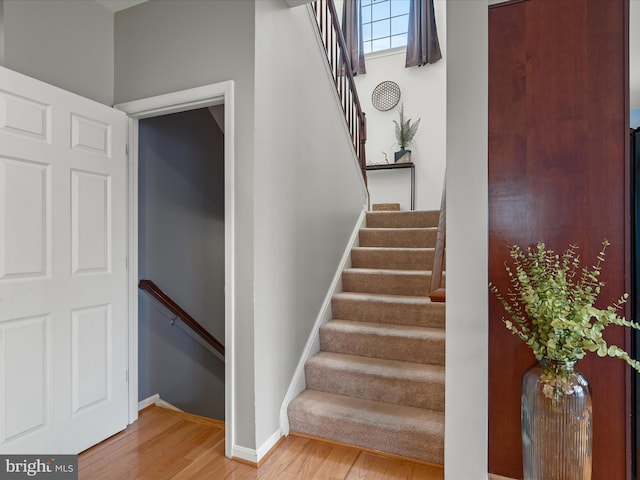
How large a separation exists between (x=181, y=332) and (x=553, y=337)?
273 centimetres

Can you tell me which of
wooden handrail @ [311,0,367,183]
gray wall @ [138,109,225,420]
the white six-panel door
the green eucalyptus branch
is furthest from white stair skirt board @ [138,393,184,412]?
wooden handrail @ [311,0,367,183]

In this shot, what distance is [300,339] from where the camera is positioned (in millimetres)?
2494

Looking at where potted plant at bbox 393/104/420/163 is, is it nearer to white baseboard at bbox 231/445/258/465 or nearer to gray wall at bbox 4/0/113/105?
gray wall at bbox 4/0/113/105

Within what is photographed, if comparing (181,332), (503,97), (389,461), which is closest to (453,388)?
(389,461)

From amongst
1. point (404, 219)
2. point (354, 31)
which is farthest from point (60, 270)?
point (354, 31)

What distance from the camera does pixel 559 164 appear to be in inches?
61.5

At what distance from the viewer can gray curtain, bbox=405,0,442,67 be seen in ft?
15.3

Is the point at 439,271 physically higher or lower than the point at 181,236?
lower

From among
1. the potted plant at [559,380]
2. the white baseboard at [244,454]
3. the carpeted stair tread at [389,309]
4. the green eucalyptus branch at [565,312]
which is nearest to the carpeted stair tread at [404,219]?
the carpeted stair tread at [389,309]

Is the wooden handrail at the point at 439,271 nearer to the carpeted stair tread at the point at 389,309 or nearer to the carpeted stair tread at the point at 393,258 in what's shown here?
the carpeted stair tread at the point at 389,309

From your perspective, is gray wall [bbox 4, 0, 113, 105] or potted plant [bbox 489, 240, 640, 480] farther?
gray wall [bbox 4, 0, 113, 105]

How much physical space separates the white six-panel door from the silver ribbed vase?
2284 mm

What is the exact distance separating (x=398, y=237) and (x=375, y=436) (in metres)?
1.87

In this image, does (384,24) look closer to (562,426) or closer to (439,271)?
(439,271)
